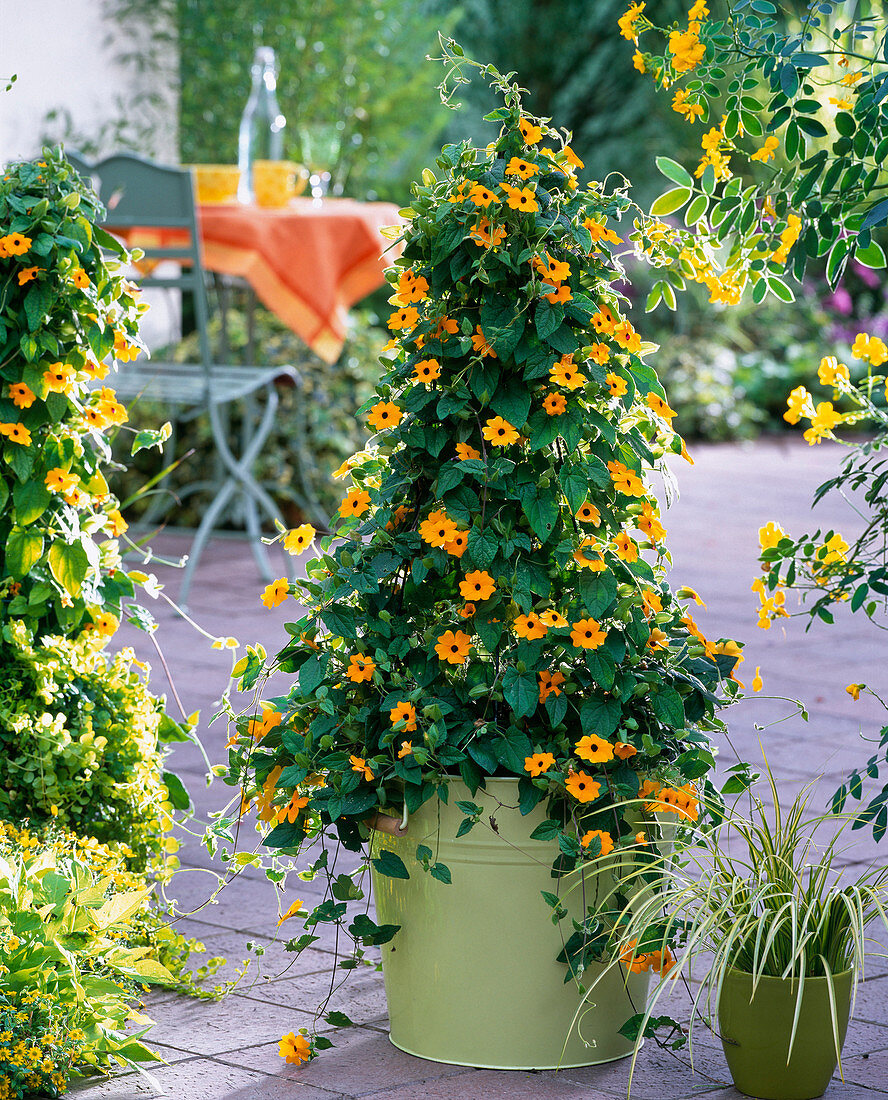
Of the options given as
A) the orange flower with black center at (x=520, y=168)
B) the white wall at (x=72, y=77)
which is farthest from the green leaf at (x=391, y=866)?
the white wall at (x=72, y=77)

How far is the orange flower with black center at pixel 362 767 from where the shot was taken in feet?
5.86

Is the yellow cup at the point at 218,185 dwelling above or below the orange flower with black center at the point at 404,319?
above

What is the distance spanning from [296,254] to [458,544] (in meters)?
3.17

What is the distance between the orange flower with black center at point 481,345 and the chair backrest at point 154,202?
279 centimetres

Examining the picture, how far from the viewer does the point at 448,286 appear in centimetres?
188

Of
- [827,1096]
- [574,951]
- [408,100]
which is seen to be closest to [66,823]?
[574,951]

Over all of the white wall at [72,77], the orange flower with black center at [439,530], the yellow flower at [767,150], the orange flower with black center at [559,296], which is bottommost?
the orange flower with black center at [439,530]

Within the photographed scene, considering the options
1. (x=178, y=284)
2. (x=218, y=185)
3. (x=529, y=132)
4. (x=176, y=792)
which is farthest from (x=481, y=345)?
(x=218, y=185)

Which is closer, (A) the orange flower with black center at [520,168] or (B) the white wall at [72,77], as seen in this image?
(A) the orange flower with black center at [520,168]

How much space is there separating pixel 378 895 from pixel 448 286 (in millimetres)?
814

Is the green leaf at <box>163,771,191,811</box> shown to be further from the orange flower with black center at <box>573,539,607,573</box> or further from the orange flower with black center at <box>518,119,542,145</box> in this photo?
the orange flower with black center at <box>518,119,542,145</box>

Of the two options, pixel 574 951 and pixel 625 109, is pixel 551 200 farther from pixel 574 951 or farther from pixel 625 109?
pixel 625 109

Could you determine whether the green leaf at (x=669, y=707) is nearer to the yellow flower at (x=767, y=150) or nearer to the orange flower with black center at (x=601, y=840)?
the orange flower with black center at (x=601, y=840)

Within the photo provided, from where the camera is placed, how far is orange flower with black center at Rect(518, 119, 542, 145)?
6.04 ft
